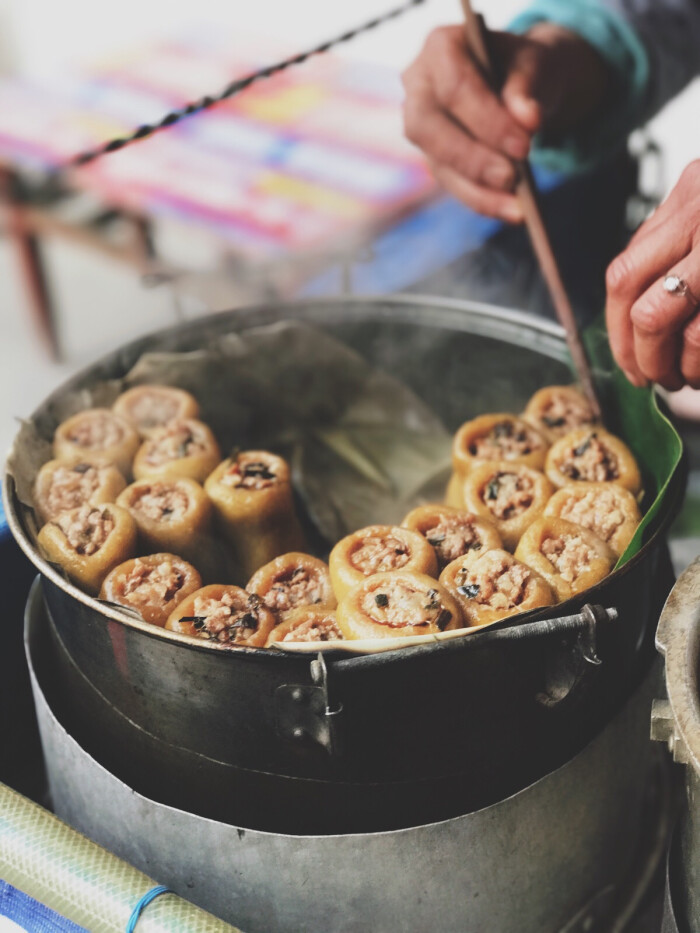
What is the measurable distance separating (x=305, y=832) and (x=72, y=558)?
2.23 feet

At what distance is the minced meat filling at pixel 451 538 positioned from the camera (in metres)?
1.90

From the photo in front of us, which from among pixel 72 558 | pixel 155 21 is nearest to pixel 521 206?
pixel 72 558

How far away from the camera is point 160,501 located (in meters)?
2.03

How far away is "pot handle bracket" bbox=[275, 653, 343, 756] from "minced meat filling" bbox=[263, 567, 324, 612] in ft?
0.95

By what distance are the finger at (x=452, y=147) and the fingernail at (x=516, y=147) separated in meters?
0.03

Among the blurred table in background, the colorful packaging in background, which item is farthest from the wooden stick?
the colorful packaging in background

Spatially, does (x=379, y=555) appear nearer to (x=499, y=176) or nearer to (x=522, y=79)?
(x=499, y=176)

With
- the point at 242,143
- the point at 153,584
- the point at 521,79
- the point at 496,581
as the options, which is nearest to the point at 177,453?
the point at 153,584

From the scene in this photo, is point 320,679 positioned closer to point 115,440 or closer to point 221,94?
point 115,440

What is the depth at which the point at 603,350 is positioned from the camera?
2.26 m

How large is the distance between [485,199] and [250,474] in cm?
93

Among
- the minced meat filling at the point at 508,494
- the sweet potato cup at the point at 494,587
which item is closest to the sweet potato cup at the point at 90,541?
the sweet potato cup at the point at 494,587

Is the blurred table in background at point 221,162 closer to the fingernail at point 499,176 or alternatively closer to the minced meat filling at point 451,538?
the fingernail at point 499,176

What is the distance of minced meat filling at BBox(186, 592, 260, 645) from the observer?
1.71m
